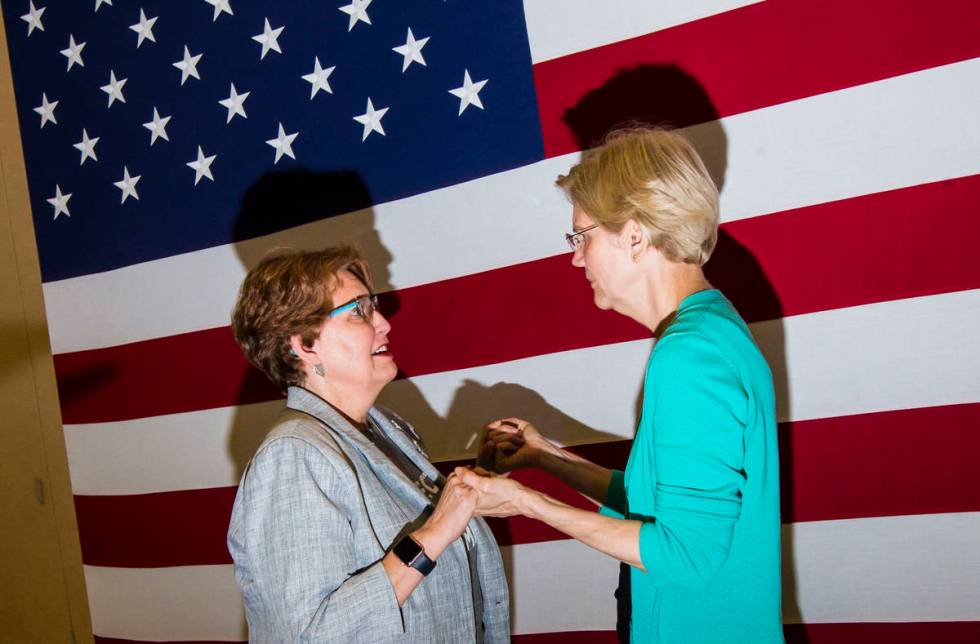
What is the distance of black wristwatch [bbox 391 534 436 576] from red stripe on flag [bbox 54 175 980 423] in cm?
89

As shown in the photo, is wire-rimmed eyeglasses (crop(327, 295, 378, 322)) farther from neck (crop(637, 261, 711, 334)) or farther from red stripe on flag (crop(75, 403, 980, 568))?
red stripe on flag (crop(75, 403, 980, 568))

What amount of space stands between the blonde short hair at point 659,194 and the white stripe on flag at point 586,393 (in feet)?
2.40

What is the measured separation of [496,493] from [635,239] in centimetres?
51

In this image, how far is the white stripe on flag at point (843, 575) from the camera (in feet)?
6.10

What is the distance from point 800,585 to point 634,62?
4.72 feet

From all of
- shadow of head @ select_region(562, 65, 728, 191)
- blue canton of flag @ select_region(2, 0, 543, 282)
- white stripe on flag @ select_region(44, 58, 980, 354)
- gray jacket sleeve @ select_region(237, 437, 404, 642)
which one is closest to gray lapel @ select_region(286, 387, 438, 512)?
gray jacket sleeve @ select_region(237, 437, 404, 642)

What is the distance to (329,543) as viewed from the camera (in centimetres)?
131


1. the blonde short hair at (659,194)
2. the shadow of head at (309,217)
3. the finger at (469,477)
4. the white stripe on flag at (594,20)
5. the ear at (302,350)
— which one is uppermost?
the white stripe on flag at (594,20)

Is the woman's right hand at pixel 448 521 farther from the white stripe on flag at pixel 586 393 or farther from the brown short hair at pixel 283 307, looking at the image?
the white stripe on flag at pixel 586 393

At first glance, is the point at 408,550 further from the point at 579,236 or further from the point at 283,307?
the point at 579,236

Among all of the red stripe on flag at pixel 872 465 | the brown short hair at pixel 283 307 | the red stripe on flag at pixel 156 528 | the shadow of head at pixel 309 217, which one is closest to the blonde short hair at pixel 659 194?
the brown short hair at pixel 283 307

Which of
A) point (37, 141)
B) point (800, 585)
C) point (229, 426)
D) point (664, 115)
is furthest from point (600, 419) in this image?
point (37, 141)

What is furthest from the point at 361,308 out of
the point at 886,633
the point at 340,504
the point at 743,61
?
the point at 886,633

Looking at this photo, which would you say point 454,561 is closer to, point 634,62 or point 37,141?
point 634,62
